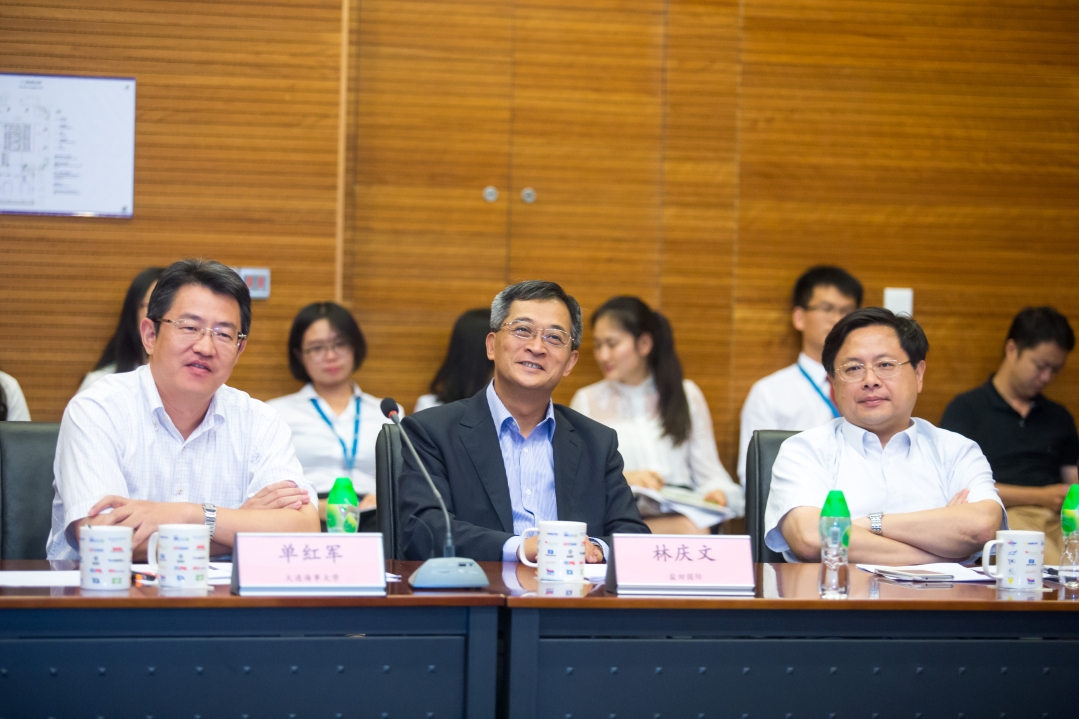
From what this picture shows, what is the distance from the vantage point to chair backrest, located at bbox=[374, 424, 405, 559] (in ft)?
8.17

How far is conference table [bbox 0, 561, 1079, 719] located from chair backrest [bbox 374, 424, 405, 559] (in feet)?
2.21

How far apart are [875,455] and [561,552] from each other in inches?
46.4

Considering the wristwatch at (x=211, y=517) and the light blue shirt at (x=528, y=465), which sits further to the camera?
the light blue shirt at (x=528, y=465)

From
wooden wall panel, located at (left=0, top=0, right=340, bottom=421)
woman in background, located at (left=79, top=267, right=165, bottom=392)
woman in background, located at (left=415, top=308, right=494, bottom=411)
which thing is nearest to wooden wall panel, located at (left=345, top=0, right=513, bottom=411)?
woman in background, located at (left=415, top=308, right=494, bottom=411)

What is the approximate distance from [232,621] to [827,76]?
374cm

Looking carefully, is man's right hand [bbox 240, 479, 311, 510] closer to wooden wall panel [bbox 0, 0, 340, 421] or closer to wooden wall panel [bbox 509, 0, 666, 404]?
wooden wall panel [bbox 0, 0, 340, 421]

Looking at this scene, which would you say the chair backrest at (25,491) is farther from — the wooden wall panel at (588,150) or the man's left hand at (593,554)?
the wooden wall panel at (588,150)

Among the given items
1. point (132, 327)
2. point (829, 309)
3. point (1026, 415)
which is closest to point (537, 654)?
point (132, 327)

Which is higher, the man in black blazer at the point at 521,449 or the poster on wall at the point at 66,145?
the poster on wall at the point at 66,145

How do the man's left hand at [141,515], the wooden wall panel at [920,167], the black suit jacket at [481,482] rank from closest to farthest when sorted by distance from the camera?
the man's left hand at [141,515], the black suit jacket at [481,482], the wooden wall panel at [920,167]

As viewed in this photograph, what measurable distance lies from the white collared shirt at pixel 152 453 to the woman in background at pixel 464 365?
1461 mm

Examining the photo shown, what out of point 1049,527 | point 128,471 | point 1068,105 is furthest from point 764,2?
point 128,471

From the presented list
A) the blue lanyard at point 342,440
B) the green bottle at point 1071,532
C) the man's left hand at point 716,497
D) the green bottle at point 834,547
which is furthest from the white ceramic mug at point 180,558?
the man's left hand at point 716,497

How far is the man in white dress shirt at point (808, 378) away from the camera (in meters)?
4.21
